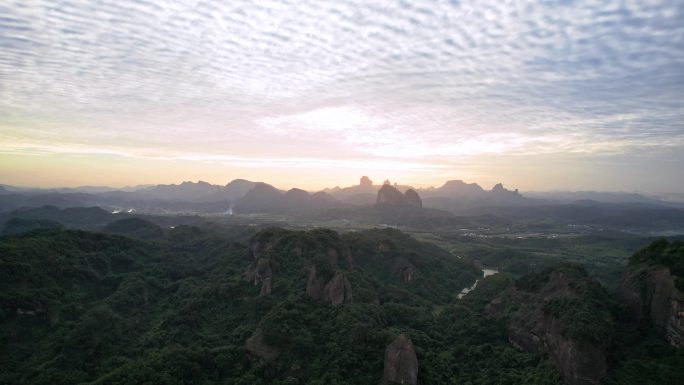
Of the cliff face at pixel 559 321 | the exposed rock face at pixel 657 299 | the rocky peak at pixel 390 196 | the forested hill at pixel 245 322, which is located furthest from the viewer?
the rocky peak at pixel 390 196

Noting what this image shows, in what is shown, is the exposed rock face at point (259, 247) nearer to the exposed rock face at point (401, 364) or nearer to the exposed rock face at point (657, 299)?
the exposed rock face at point (401, 364)

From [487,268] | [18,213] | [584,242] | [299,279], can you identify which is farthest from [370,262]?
[18,213]

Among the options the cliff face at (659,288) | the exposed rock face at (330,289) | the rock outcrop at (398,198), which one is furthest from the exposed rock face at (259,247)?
the rock outcrop at (398,198)

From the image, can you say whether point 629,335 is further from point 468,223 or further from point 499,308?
point 468,223

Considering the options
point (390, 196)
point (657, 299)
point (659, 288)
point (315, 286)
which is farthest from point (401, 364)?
point (390, 196)

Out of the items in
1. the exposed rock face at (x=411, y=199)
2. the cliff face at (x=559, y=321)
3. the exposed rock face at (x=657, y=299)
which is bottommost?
the cliff face at (x=559, y=321)

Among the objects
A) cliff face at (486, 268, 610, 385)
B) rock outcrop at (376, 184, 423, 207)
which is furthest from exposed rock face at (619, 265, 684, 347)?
rock outcrop at (376, 184, 423, 207)

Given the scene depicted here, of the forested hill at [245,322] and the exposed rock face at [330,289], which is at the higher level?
the exposed rock face at [330,289]
